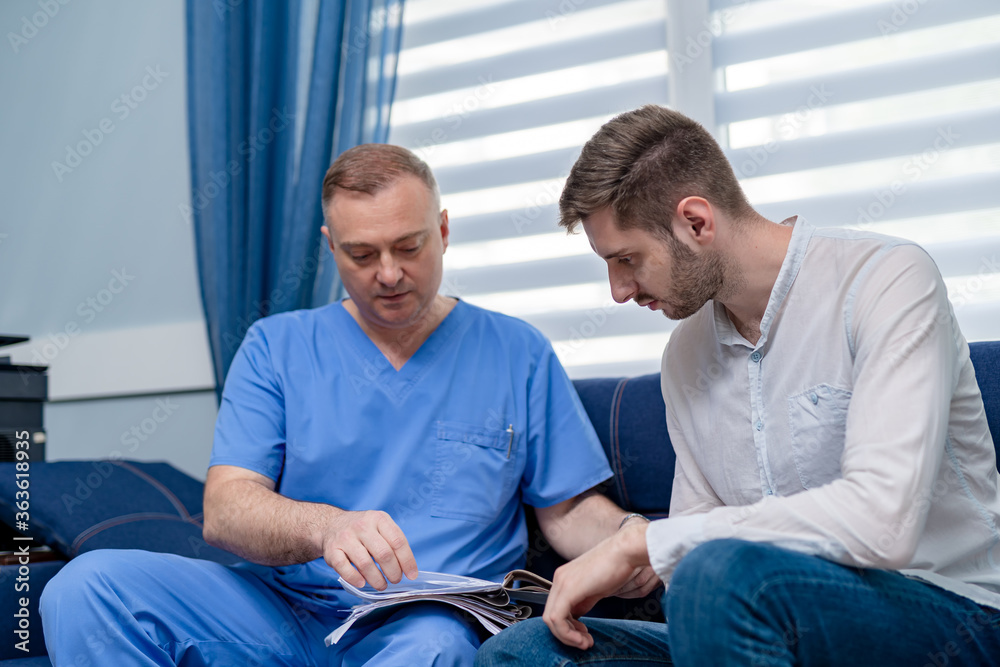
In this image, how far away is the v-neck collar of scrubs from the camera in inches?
59.2

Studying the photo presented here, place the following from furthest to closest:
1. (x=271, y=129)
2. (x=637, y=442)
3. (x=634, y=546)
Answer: (x=271, y=129) → (x=637, y=442) → (x=634, y=546)

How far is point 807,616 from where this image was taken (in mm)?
791

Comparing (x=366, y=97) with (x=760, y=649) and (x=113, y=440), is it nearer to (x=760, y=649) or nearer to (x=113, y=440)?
(x=113, y=440)

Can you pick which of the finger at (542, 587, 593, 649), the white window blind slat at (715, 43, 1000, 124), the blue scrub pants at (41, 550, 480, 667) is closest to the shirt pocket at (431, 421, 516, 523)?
the blue scrub pants at (41, 550, 480, 667)

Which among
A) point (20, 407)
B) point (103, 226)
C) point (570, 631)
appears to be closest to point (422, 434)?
point (570, 631)

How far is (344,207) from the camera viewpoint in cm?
148

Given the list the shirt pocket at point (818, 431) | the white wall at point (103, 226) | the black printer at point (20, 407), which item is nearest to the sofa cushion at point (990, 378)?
the shirt pocket at point (818, 431)

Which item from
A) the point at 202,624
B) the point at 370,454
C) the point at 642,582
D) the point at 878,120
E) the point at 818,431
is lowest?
the point at 202,624

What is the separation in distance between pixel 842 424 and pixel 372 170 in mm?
909

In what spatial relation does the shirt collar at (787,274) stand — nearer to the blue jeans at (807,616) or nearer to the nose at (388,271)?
the blue jeans at (807,616)

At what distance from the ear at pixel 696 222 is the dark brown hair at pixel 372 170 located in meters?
0.57

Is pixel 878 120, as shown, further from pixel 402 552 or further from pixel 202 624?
pixel 202 624

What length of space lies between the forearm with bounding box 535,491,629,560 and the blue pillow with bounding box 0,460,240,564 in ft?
2.45

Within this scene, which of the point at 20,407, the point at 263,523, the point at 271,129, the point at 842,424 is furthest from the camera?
the point at 271,129
